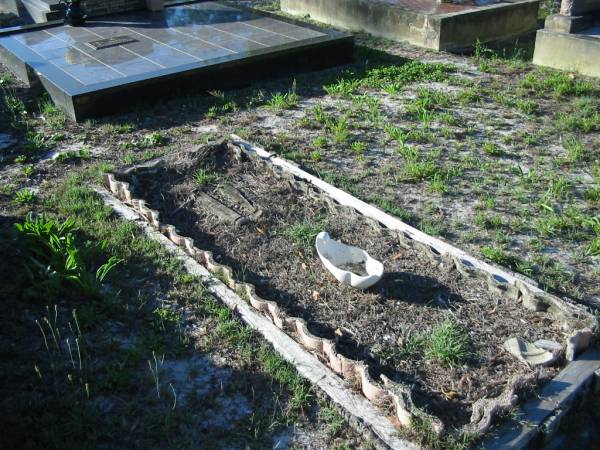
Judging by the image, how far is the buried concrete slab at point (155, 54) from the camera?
7.34 metres

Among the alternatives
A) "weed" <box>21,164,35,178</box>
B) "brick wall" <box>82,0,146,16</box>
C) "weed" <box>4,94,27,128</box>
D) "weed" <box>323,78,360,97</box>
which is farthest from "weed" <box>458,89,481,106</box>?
"brick wall" <box>82,0,146,16</box>

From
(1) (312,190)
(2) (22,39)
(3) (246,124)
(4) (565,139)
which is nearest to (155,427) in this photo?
(1) (312,190)

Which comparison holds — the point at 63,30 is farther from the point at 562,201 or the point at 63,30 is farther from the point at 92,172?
the point at 562,201

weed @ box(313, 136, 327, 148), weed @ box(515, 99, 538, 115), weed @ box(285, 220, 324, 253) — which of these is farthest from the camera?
weed @ box(515, 99, 538, 115)

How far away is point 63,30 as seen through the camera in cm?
968

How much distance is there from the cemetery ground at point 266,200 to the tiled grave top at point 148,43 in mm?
438

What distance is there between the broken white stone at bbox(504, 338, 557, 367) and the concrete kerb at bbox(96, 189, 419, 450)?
87 cm

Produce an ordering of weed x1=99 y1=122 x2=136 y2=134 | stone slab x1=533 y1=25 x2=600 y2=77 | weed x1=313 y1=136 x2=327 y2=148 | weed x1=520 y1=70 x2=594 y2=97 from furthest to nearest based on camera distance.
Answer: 1. stone slab x1=533 y1=25 x2=600 y2=77
2. weed x1=520 y1=70 x2=594 y2=97
3. weed x1=99 y1=122 x2=136 y2=134
4. weed x1=313 y1=136 x2=327 y2=148

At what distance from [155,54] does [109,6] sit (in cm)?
275

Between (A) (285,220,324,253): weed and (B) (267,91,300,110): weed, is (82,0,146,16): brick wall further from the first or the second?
(A) (285,220,324,253): weed

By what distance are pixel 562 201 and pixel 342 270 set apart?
2.18 meters

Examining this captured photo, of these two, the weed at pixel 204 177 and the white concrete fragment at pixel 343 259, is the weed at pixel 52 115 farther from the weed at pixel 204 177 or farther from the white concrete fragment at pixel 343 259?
the white concrete fragment at pixel 343 259

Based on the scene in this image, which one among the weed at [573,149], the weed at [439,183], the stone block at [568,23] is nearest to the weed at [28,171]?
the weed at [439,183]

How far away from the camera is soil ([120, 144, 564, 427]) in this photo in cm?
346
